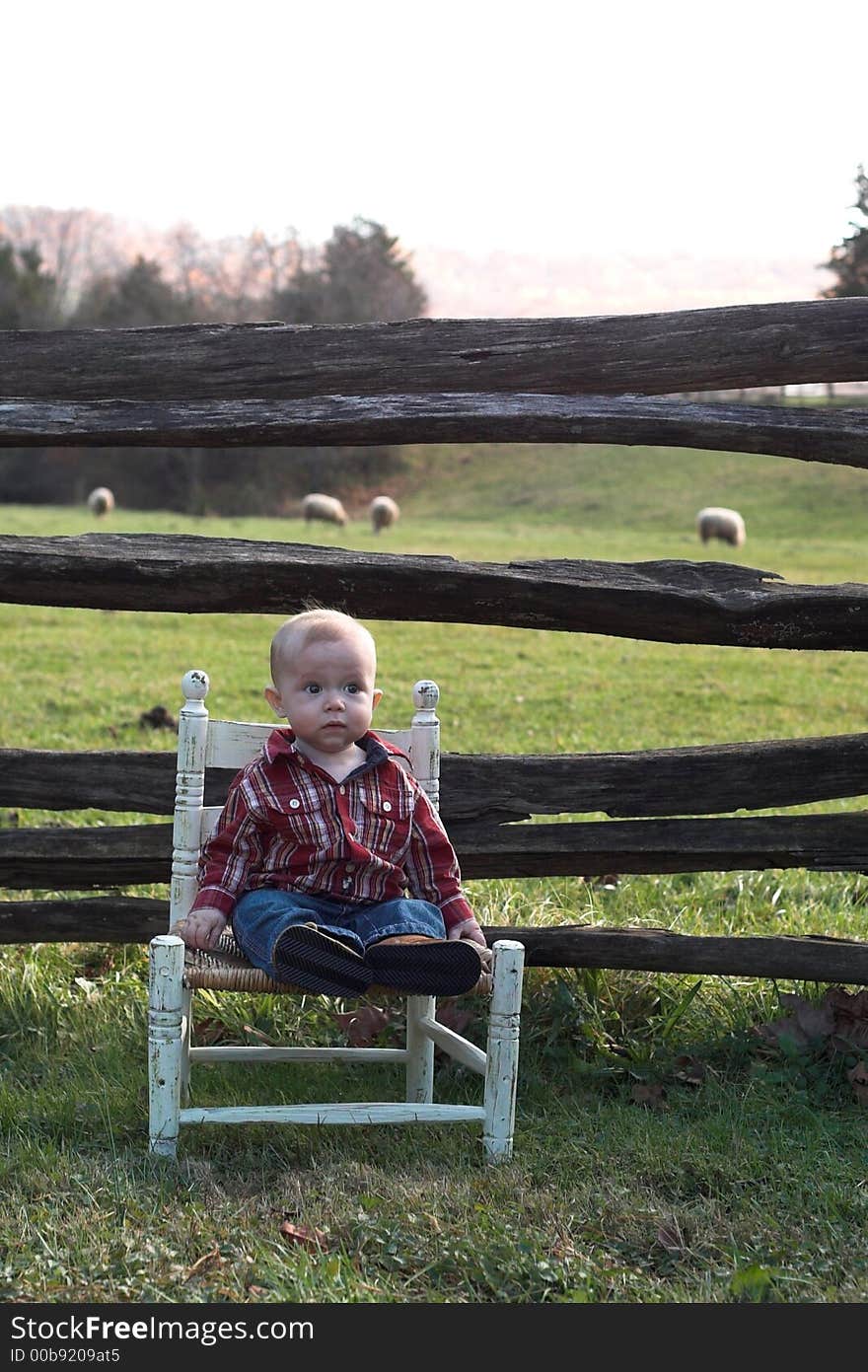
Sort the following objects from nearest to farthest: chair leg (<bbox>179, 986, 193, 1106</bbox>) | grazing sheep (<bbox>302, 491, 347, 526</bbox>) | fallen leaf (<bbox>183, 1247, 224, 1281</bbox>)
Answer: fallen leaf (<bbox>183, 1247, 224, 1281</bbox>), chair leg (<bbox>179, 986, 193, 1106</bbox>), grazing sheep (<bbox>302, 491, 347, 526</bbox>)

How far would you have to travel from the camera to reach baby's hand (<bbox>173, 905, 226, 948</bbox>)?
313 cm

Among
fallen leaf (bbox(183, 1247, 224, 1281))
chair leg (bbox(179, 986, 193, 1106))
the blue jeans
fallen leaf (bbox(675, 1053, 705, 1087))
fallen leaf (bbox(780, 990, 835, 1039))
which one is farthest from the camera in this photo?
fallen leaf (bbox(780, 990, 835, 1039))

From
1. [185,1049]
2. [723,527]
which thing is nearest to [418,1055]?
[185,1049]

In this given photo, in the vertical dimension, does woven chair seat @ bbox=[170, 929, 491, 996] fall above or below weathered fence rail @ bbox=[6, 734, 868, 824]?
below

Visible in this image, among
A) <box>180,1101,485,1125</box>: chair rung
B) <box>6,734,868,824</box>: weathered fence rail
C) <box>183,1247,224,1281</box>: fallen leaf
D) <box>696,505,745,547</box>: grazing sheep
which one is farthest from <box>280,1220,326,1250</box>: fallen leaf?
<box>696,505,745,547</box>: grazing sheep

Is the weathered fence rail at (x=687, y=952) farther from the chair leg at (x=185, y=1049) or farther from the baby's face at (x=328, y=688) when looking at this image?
the baby's face at (x=328, y=688)

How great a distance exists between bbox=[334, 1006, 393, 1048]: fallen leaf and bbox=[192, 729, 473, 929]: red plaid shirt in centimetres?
63

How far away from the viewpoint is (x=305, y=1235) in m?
2.65

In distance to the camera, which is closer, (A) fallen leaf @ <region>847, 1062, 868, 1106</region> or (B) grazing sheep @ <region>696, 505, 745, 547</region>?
(A) fallen leaf @ <region>847, 1062, 868, 1106</region>

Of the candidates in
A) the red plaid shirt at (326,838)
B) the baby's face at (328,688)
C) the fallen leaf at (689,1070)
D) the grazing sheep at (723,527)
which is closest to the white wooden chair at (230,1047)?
the red plaid shirt at (326,838)

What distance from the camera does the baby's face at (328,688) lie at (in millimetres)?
3193

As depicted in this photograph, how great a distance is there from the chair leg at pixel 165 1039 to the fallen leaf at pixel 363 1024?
846 millimetres

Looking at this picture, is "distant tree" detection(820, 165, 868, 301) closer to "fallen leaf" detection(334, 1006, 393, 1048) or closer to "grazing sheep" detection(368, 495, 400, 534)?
"grazing sheep" detection(368, 495, 400, 534)
